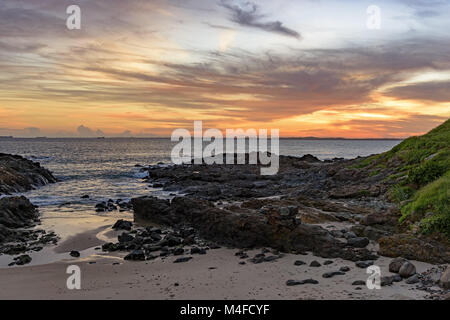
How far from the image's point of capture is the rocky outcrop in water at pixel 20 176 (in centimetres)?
3726

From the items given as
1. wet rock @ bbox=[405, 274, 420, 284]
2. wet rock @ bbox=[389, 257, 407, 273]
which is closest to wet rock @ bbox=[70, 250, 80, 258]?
wet rock @ bbox=[389, 257, 407, 273]

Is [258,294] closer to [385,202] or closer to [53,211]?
[385,202]

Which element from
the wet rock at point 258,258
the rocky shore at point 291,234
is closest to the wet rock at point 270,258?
the rocky shore at point 291,234

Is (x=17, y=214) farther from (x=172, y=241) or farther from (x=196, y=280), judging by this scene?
(x=196, y=280)

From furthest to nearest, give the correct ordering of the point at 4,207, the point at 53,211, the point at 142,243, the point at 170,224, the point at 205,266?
the point at 53,211, the point at 4,207, the point at 170,224, the point at 142,243, the point at 205,266

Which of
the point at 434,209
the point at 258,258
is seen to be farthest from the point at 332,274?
the point at 434,209

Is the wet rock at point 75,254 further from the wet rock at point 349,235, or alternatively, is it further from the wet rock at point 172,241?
the wet rock at point 349,235

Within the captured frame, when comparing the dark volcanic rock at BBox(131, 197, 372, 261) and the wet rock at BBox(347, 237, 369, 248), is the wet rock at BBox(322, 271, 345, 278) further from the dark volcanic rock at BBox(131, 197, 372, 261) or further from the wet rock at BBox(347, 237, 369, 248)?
the wet rock at BBox(347, 237, 369, 248)

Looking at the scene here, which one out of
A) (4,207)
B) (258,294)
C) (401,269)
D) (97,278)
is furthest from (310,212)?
(4,207)

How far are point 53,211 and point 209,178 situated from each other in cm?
1952

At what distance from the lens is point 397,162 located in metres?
31.3

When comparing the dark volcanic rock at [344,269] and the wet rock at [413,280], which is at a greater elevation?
the wet rock at [413,280]

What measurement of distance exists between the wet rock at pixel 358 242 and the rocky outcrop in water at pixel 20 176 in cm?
3267

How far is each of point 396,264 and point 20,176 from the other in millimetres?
40210
